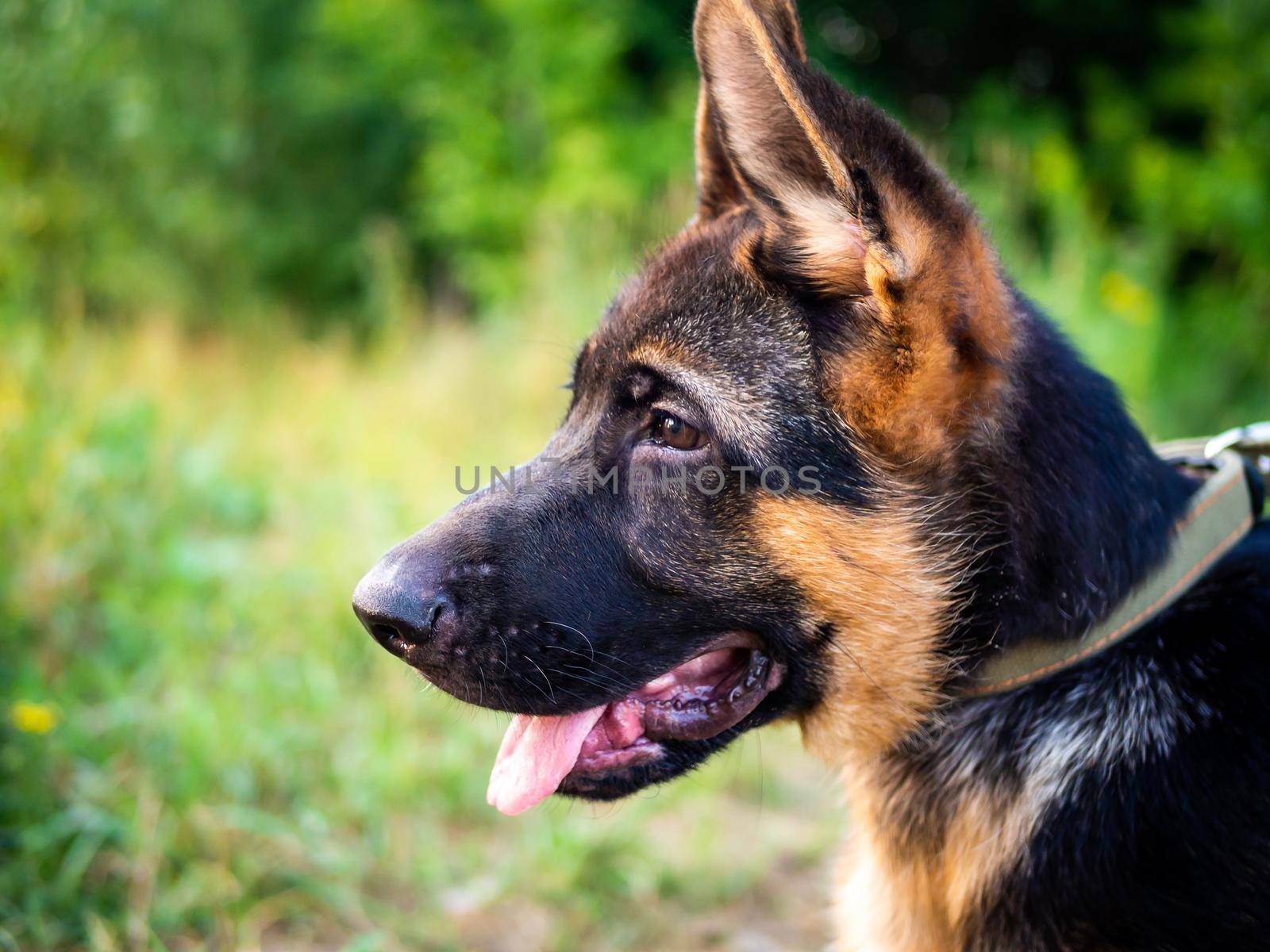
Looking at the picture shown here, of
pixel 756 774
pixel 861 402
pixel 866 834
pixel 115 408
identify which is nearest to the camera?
pixel 861 402

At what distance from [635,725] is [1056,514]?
122 centimetres

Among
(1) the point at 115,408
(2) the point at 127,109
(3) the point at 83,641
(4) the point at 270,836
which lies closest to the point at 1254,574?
(4) the point at 270,836

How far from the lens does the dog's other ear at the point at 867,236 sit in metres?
2.10

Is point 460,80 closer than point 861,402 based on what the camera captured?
No

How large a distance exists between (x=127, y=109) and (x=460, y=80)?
850cm

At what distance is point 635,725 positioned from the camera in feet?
8.46

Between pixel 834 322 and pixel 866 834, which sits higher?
pixel 834 322

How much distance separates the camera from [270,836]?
136 inches

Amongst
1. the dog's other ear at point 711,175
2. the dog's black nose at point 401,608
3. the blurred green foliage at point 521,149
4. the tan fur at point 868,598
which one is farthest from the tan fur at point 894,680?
the blurred green foliage at point 521,149

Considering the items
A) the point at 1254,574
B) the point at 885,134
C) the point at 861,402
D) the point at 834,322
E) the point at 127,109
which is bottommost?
the point at 1254,574

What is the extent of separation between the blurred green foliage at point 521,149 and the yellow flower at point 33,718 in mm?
3401

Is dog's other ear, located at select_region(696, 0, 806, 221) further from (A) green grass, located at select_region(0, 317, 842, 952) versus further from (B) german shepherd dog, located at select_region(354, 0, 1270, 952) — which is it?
(A) green grass, located at select_region(0, 317, 842, 952)

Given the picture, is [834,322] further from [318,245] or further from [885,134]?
[318,245]

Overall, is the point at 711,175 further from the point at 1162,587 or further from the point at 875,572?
the point at 1162,587
